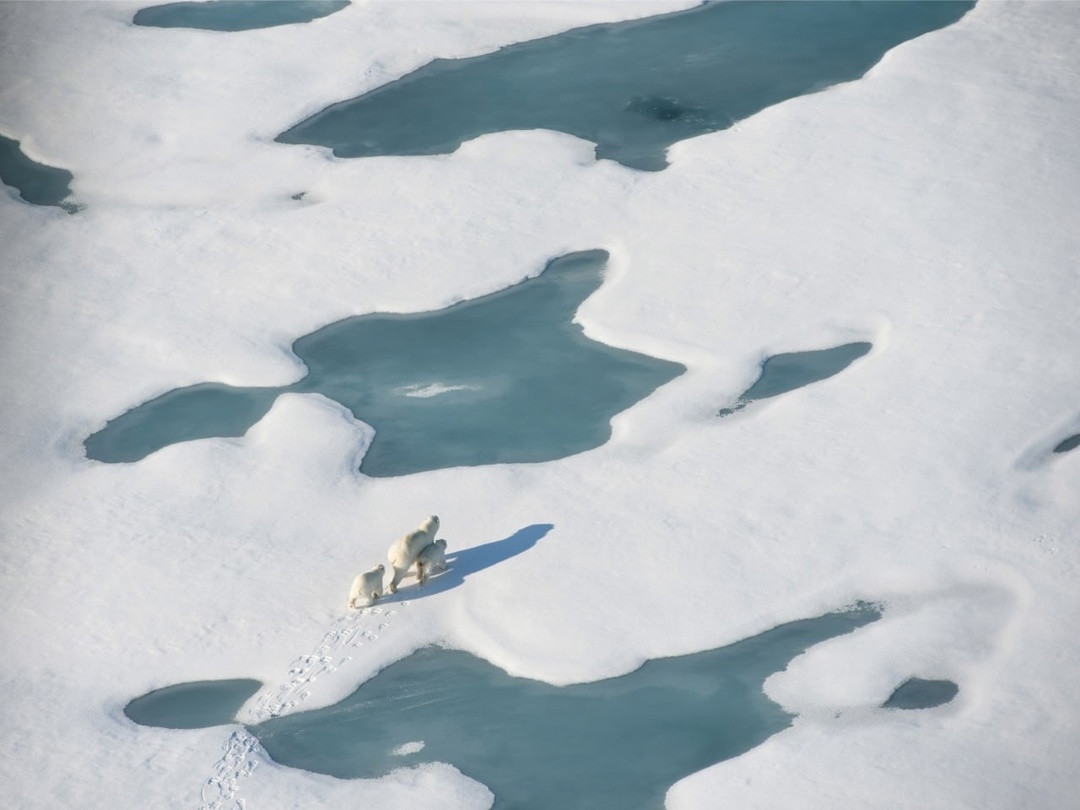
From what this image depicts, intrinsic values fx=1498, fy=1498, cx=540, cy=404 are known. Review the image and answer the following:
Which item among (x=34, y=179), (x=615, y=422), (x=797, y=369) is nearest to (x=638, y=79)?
(x=797, y=369)

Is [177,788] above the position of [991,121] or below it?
below

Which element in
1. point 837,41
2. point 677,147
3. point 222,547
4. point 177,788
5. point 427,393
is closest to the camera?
point 177,788

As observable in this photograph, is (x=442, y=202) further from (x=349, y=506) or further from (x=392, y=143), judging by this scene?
(x=349, y=506)

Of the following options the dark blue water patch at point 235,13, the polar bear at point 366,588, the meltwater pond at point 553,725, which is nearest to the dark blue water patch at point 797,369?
the meltwater pond at point 553,725

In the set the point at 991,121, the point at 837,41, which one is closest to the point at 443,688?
the point at 991,121

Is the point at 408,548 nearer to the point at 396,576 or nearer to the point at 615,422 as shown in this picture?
the point at 396,576
